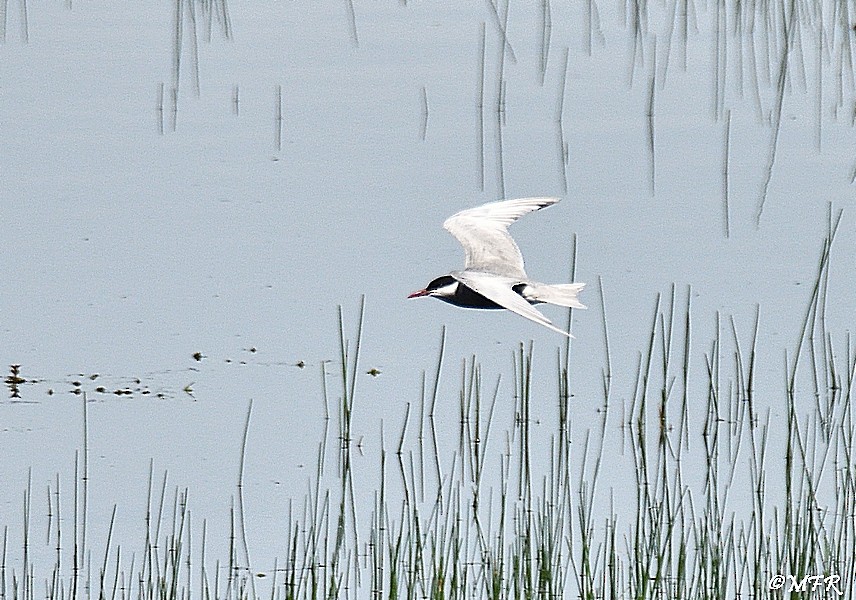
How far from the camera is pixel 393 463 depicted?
4906mm

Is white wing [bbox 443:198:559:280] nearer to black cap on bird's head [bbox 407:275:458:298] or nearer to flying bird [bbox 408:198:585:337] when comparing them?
flying bird [bbox 408:198:585:337]

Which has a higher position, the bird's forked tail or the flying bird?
the flying bird

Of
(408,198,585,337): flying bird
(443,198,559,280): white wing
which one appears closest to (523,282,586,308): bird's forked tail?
(408,198,585,337): flying bird

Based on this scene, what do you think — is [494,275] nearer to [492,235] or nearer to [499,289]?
[499,289]

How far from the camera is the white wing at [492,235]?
4.93 metres

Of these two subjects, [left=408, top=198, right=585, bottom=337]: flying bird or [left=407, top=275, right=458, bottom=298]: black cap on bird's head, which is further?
[left=407, top=275, right=458, bottom=298]: black cap on bird's head

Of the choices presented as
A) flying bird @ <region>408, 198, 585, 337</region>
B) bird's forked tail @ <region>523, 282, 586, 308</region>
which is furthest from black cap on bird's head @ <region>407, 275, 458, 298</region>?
bird's forked tail @ <region>523, 282, 586, 308</region>

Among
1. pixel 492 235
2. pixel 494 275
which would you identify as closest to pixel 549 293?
pixel 494 275

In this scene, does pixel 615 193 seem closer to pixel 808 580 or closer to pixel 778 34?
pixel 778 34

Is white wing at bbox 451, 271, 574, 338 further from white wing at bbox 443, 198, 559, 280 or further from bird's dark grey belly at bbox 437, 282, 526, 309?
white wing at bbox 443, 198, 559, 280

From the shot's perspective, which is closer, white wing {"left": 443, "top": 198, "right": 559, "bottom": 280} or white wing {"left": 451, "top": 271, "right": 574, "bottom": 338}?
white wing {"left": 451, "top": 271, "right": 574, "bottom": 338}

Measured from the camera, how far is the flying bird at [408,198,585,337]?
4.40 m

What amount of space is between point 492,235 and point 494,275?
445 millimetres

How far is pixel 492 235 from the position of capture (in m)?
5.14
